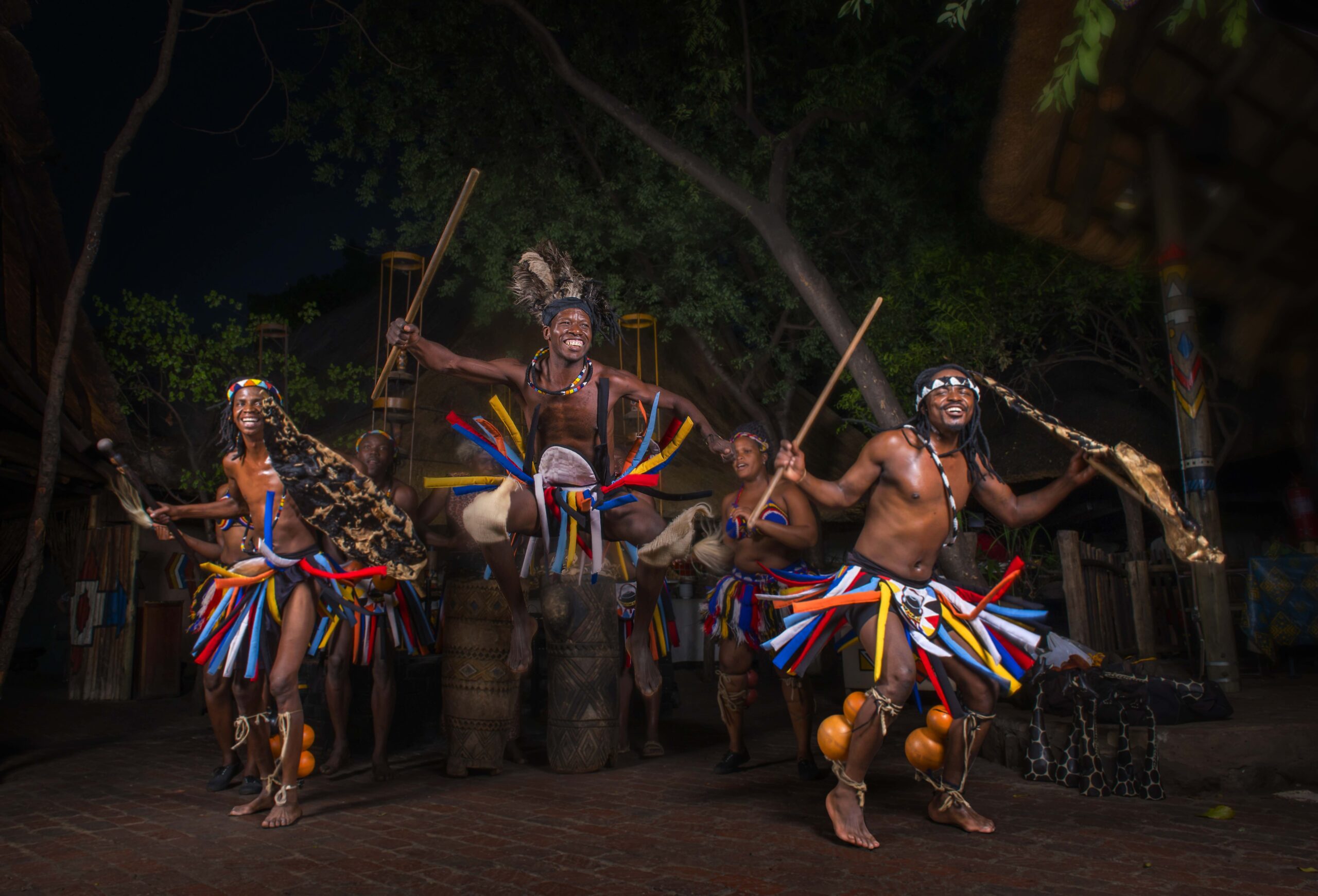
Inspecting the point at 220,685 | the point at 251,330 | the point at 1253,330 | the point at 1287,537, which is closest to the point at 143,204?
the point at 251,330

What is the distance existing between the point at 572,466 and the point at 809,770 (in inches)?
93.0

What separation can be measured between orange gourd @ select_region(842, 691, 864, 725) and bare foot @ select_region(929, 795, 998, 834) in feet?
1.79

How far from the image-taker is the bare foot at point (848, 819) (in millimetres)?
3654

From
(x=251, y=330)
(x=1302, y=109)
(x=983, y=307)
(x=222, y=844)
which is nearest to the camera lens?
(x=1302, y=109)

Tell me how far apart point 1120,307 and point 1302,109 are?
9453mm

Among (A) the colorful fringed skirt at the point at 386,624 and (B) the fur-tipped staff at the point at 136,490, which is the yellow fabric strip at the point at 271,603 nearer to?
(B) the fur-tipped staff at the point at 136,490

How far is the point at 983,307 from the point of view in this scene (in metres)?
8.89

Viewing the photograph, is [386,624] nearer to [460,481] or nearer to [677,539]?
[460,481]

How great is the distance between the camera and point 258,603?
16.0 ft

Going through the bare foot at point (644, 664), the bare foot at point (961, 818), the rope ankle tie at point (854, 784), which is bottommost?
the bare foot at point (961, 818)

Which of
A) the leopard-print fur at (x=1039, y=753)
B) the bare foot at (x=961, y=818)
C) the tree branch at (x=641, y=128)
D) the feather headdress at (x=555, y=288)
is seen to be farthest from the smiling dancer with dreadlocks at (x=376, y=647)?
the tree branch at (x=641, y=128)

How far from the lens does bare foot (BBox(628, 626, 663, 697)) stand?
5.17 m

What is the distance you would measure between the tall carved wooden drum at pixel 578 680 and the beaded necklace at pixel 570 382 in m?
1.46

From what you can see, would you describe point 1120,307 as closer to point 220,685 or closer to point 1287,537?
point 1287,537
